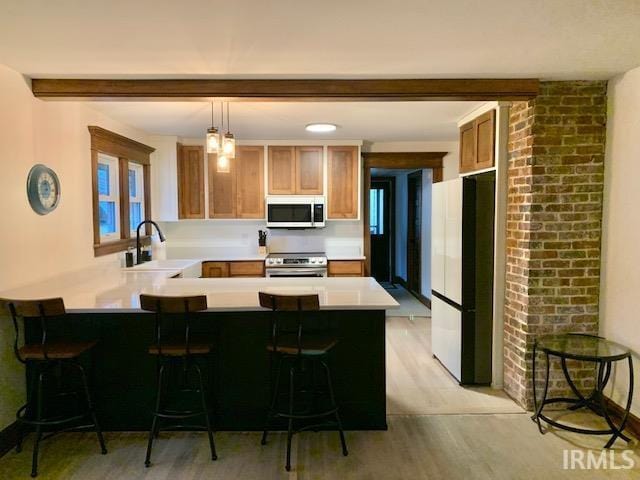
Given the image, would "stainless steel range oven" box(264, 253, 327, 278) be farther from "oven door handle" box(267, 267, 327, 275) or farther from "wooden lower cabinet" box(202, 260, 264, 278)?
"wooden lower cabinet" box(202, 260, 264, 278)

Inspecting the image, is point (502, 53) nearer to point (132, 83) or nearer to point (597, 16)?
point (597, 16)

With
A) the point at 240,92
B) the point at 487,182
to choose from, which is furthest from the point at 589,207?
the point at 240,92

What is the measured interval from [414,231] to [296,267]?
3.00m

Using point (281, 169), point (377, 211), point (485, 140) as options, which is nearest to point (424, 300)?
point (377, 211)

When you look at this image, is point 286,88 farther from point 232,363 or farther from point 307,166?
point 307,166

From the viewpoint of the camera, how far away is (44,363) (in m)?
2.76

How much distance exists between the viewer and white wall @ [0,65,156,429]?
282 centimetres

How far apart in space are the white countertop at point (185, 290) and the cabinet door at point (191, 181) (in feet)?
5.98

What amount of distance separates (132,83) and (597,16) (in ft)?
8.98

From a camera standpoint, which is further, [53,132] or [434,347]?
[434,347]

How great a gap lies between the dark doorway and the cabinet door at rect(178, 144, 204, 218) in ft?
14.1

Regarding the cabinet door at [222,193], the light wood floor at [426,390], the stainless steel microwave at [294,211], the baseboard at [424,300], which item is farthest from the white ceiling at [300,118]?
the baseboard at [424,300]

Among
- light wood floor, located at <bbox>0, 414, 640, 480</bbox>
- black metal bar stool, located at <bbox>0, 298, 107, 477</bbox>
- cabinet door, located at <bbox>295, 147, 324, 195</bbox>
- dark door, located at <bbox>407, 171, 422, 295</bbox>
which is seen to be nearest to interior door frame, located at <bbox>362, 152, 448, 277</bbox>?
cabinet door, located at <bbox>295, 147, 324, 195</bbox>

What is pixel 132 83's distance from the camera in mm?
3064
